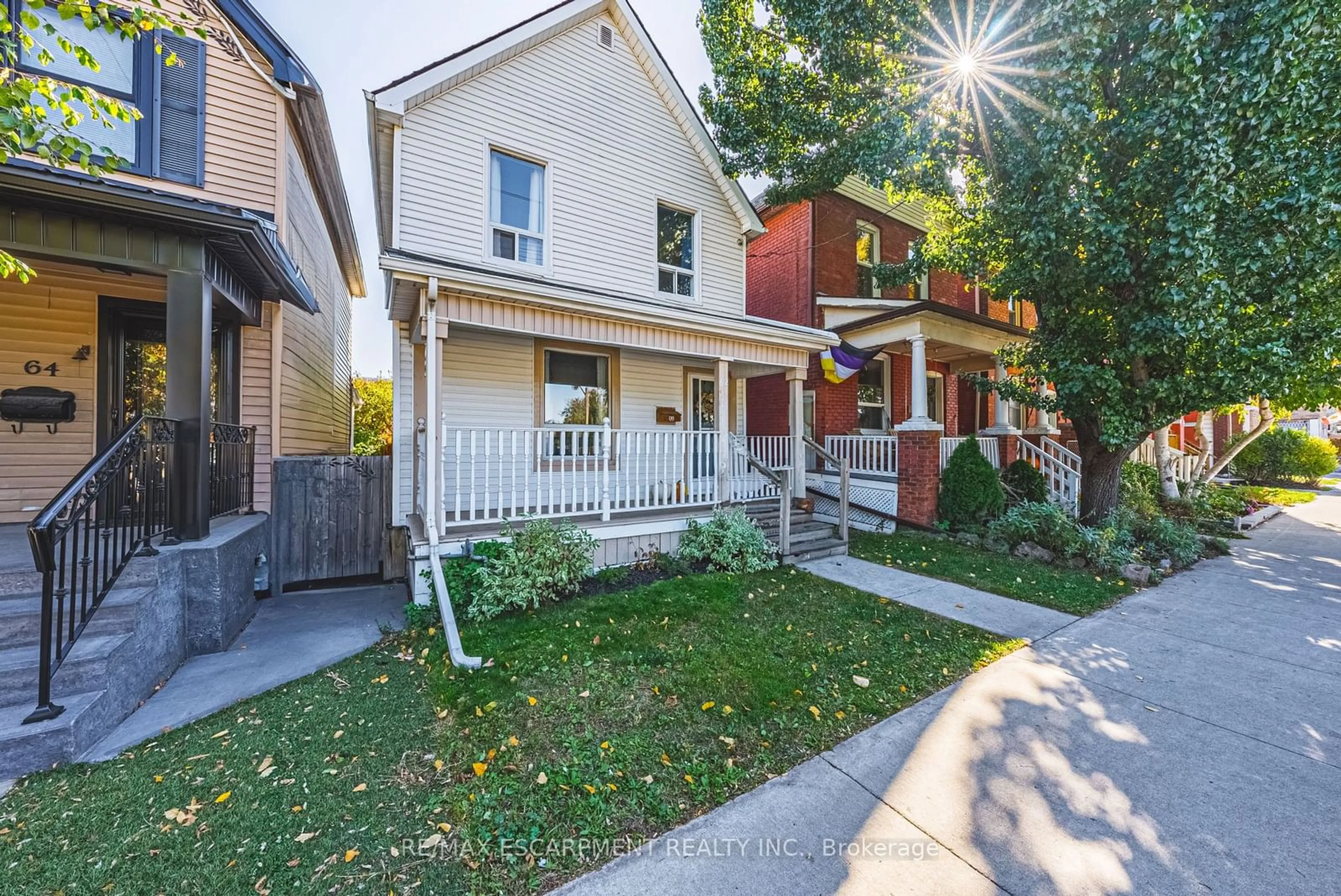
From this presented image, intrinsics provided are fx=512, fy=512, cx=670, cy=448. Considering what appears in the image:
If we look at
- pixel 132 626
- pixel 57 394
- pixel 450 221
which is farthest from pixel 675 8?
pixel 132 626

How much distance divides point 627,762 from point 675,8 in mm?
13817

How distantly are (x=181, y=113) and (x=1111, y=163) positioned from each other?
12.4 m

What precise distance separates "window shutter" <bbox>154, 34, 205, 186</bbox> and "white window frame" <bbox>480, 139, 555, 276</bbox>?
129 inches

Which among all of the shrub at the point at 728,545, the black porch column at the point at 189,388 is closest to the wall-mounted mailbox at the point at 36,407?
the black porch column at the point at 189,388

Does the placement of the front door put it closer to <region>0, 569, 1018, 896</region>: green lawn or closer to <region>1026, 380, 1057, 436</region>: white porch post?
<region>0, 569, 1018, 896</region>: green lawn

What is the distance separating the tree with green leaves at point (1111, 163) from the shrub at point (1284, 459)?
49.5 ft

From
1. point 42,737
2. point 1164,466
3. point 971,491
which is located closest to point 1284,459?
point 1164,466

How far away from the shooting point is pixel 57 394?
5.86m

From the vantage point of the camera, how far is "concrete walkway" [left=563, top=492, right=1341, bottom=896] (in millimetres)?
2350

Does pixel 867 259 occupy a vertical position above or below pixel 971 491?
above

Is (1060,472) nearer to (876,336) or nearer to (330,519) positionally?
(876,336)

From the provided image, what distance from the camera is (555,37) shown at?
8.52 m

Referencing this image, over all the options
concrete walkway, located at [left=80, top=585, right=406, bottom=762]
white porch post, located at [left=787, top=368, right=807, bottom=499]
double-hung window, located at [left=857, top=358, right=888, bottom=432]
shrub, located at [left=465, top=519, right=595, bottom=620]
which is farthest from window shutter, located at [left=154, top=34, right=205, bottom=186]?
double-hung window, located at [left=857, top=358, right=888, bottom=432]

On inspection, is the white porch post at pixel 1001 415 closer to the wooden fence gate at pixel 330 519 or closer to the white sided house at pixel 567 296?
the white sided house at pixel 567 296
